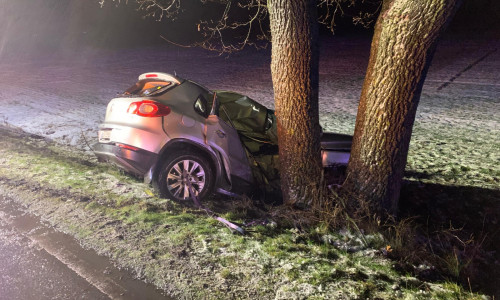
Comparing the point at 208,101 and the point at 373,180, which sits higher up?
the point at 208,101

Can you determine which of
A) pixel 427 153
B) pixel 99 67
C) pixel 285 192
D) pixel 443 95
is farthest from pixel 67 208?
pixel 99 67

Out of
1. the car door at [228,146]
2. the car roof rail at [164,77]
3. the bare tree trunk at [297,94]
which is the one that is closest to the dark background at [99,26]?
the car roof rail at [164,77]

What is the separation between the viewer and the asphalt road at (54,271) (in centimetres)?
352

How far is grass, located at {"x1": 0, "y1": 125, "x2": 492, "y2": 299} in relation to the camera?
11.6 ft

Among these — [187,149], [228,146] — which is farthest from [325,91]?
[187,149]

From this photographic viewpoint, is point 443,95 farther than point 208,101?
Yes

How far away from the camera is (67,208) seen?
5.09 m

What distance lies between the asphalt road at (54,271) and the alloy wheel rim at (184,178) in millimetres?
1404

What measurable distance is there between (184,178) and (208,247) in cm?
138

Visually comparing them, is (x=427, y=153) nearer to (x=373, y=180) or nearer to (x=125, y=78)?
(x=373, y=180)

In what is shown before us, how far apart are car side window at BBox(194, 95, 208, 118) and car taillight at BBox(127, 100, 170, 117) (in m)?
0.44

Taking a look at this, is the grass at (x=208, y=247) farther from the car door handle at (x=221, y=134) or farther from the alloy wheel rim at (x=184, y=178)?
the car door handle at (x=221, y=134)

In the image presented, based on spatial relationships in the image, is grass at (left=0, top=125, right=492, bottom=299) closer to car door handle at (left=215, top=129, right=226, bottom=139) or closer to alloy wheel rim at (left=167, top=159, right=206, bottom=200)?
alloy wheel rim at (left=167, top=159, right=206, bottom=200)

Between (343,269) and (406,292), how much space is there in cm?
60
